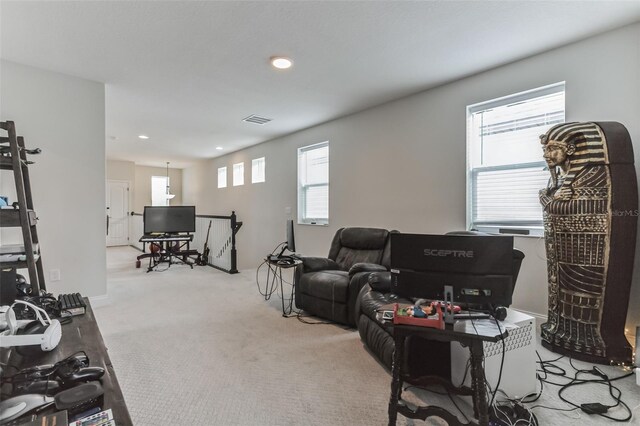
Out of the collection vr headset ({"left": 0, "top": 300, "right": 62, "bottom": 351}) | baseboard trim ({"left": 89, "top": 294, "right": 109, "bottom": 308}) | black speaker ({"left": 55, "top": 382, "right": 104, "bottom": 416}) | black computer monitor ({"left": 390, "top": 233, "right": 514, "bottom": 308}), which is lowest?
baseboard trim ({"left": 89, "top": 294, "right": 109, "bottom": 308})

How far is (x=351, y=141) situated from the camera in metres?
4.76

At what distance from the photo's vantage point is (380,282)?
2.66 m

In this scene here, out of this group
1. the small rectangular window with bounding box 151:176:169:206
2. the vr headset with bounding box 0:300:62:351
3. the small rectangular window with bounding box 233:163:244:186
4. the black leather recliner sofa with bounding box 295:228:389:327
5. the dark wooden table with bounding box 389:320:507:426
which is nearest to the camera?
the vr headset with bounding box 0:300:62:351

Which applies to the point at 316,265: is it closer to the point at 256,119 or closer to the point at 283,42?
Result: the point at 283,42

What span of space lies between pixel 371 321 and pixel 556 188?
1.87m

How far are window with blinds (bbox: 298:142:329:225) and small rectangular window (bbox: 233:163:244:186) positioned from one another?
2.25m

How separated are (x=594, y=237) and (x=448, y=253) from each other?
1.66 meters

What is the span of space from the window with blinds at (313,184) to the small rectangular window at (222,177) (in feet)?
10.6

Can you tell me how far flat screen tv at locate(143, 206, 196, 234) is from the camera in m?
6.47

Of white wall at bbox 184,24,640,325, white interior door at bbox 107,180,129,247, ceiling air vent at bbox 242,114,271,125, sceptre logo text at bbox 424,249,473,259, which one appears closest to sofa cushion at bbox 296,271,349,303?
white wall at bbox 184,24,640,325

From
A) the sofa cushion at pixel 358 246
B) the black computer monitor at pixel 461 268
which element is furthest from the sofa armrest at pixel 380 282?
the black computer monitor at pixel 461 268

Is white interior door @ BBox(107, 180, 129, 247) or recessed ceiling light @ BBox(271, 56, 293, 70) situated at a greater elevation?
recessed ceiling light @ BBox(271, 56, 293, 70)

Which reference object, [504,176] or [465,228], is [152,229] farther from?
[504,176]

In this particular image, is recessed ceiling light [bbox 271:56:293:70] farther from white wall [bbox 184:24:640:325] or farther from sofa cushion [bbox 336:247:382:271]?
sofa cushion [bbox 336:247:382:271]
